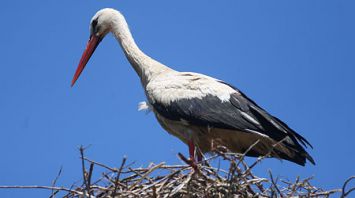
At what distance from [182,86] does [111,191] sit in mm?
1764

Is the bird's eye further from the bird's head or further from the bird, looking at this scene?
the bird

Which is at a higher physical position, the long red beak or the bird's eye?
the bird's eye

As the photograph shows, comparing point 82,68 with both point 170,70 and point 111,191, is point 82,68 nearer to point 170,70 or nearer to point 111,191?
point 170,70

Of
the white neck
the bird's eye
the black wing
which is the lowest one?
the black wing

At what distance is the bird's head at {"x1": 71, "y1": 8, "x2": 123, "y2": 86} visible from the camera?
825 centimetres

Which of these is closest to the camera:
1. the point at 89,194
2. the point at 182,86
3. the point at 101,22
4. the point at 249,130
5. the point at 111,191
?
the point at 89,194

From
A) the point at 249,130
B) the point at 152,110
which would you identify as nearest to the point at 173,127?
the point at 152,110

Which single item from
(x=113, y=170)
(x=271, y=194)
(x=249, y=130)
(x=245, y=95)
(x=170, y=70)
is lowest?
(x=271, y=194)

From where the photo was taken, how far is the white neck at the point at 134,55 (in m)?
7.53

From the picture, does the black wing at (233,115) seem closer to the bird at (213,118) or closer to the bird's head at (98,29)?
the bird at (213,118)

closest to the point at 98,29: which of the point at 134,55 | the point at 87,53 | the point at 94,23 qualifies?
the point at 94,23

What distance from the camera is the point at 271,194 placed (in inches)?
215

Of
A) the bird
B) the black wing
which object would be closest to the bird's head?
the bird

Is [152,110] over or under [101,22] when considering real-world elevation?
under
